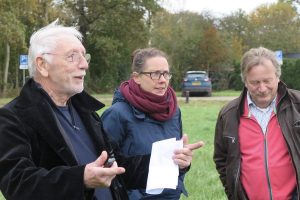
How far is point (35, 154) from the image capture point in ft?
9.16

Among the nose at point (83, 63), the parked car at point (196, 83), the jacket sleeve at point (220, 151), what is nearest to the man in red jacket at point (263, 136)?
the jacket sleeve at point (220, 151)

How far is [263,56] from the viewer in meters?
4.15

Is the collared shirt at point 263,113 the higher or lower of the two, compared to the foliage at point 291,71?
higher

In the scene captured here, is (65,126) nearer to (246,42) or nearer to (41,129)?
(41,129)

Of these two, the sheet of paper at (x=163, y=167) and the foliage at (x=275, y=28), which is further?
the foliage at (x=275, y=28)

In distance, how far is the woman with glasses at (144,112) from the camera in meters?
4.12

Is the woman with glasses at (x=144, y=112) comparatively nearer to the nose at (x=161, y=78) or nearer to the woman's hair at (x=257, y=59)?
the nose at (x=161, y=78)

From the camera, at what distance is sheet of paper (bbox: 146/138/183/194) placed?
132 inches

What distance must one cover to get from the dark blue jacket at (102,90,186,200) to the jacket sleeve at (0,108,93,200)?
1.39m

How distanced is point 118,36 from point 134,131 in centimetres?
3242

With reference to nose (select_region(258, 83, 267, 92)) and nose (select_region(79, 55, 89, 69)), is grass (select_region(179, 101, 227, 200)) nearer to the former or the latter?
nose (select_region(258, 83, 267, 92))

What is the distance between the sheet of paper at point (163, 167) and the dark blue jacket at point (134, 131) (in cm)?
66

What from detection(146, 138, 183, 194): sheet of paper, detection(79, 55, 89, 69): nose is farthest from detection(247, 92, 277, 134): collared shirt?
detection(79, 55, 89, 69): nose

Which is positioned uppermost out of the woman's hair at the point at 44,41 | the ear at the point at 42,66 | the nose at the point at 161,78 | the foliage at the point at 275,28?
the foliage at the point at 275,28
